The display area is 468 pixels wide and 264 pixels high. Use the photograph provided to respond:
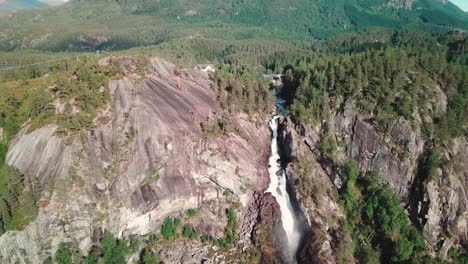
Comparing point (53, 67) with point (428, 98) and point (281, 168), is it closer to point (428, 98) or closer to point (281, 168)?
point (281, 168)

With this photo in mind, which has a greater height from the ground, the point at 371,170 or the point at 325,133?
the point at 325,133

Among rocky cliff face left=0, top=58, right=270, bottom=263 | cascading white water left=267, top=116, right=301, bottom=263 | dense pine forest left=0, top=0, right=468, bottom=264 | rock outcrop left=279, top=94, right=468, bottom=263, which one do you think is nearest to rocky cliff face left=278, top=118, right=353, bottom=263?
rock outcrop left=279, top=94, right=468, bottom=263

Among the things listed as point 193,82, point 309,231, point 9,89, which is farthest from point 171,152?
point 9,89

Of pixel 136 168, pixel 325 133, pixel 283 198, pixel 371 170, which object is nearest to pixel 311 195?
pixel 283 198

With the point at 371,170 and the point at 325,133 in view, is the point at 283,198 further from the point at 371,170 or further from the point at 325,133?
the point at 371,170

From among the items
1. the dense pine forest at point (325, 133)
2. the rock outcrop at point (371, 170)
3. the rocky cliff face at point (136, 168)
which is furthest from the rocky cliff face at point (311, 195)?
the rocky cliff face at point (136, 168)

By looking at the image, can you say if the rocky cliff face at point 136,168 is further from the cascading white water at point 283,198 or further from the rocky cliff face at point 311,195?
the rocky cliff face at point 311,195
